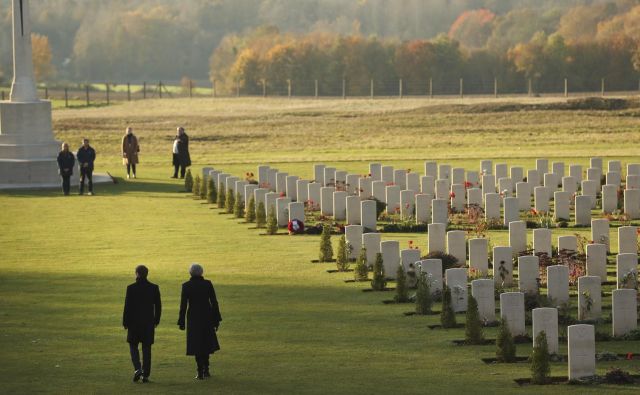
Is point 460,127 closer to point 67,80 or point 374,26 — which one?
point 67,80

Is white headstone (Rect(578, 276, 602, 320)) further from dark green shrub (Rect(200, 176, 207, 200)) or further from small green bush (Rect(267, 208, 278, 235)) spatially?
dark green shrub (Rect(200, 176, 207, 200))

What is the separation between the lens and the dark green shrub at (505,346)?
14.7 metres

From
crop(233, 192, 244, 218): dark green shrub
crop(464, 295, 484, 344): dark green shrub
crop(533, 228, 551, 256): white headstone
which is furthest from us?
crop(233, 192, 244, 218): dark green shrub

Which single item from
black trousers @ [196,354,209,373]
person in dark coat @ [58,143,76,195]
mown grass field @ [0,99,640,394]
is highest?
person in dark coat @ [58,143,76,195]

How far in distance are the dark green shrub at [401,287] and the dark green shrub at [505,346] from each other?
3628 millimetres

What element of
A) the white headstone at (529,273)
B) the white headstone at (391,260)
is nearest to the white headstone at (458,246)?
the white headstone at (391,260)

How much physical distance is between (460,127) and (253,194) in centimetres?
3099

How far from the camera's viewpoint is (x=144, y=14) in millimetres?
152625

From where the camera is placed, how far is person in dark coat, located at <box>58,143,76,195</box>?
34.0 m

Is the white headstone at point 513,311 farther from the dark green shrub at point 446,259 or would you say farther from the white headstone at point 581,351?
the dark green shrub at point 446,259

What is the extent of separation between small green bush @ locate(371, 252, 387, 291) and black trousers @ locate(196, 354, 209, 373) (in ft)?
17.8

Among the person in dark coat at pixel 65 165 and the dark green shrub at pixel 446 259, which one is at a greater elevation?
the person in dark coat at pixel 65 165

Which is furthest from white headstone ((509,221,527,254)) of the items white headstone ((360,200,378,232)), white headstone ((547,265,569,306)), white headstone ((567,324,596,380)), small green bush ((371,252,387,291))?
white headstone ((567,324,596,380))

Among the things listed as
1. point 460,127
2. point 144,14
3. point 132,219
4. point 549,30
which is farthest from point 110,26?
point 132,219
